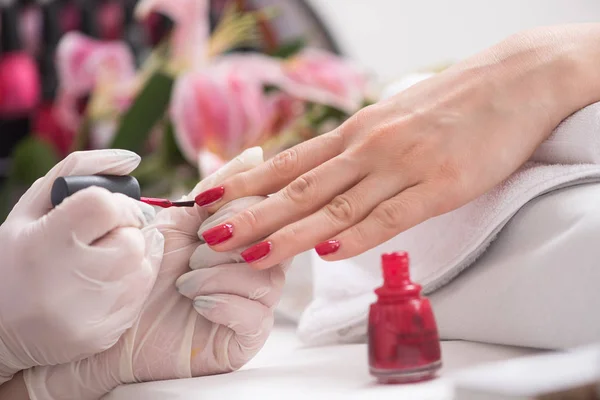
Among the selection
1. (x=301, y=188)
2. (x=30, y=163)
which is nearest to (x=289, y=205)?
(x=301, y=188)

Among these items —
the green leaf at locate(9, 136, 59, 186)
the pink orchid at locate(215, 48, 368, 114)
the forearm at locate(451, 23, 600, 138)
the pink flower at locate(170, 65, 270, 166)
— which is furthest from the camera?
the green leaf at locate(9, 136, 59, 186)

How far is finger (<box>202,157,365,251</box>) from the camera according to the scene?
0.69 meters

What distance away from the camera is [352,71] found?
1.69 meters

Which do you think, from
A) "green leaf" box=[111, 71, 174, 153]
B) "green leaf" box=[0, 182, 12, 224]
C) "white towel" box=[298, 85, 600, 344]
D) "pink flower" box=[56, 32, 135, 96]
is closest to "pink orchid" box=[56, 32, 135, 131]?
"pink flower" box=[56, 32, 135, 96]

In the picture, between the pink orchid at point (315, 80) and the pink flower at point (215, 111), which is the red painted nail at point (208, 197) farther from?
the pink orchid at point (315, 80)

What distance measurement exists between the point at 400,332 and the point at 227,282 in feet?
0.59

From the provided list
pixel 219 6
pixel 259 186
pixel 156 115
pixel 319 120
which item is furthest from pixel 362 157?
pixel 219 6

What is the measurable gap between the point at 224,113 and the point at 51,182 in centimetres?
84

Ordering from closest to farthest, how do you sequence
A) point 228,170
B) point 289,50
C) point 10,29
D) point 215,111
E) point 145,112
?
point 228,170, point 215,111, point 145,112, point 289,50, point 10,29

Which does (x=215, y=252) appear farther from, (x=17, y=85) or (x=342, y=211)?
(x=17, y=85)

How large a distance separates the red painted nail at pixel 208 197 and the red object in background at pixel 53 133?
1.44 meters

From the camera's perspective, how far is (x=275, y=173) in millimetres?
788

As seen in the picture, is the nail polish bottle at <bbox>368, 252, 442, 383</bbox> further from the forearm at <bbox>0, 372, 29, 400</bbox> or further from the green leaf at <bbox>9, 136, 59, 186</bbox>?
the green leaf at <bbox>9, 136, 59, 186</bbox>

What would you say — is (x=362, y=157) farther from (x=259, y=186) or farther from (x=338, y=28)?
(x=338, y=28)
